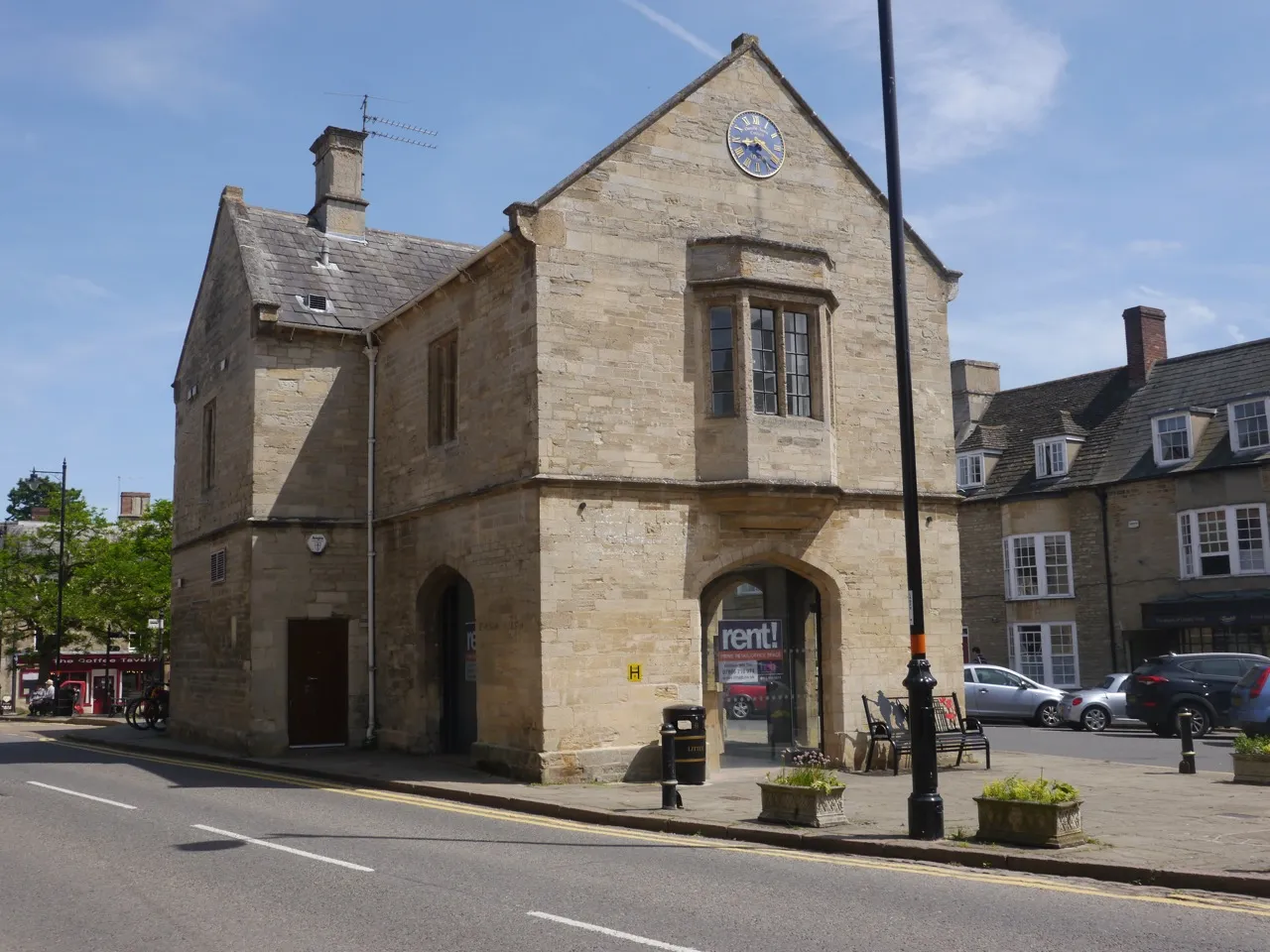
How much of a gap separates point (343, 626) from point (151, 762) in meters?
3.91

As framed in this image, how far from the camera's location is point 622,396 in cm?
1672

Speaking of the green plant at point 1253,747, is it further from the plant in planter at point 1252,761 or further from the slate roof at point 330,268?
the slate roof at point 330,268

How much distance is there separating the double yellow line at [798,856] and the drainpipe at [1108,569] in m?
24.9

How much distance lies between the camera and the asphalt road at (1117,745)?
62.9 feet

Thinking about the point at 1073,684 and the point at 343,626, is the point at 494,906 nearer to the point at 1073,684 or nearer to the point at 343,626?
the point at 343,626

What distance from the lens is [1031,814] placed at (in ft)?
33.5

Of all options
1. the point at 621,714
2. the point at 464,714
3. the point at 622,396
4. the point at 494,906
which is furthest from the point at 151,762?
the point at 494,906

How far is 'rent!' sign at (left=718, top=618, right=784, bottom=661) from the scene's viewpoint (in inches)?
698

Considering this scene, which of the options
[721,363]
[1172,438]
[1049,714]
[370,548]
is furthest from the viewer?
[1172,438]

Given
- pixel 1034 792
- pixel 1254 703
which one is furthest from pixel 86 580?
pixel 1034 792

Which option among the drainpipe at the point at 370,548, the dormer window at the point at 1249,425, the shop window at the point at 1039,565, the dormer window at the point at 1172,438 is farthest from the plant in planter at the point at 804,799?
the shop window at the point at 1039,565

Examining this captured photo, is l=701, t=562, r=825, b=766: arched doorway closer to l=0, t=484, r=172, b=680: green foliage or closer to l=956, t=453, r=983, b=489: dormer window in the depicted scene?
l=956, t=453, r=983, b=489: dormer window

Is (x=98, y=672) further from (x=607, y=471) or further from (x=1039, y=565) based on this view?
(x=607, y=471)

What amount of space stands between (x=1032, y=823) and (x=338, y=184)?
20640mm
